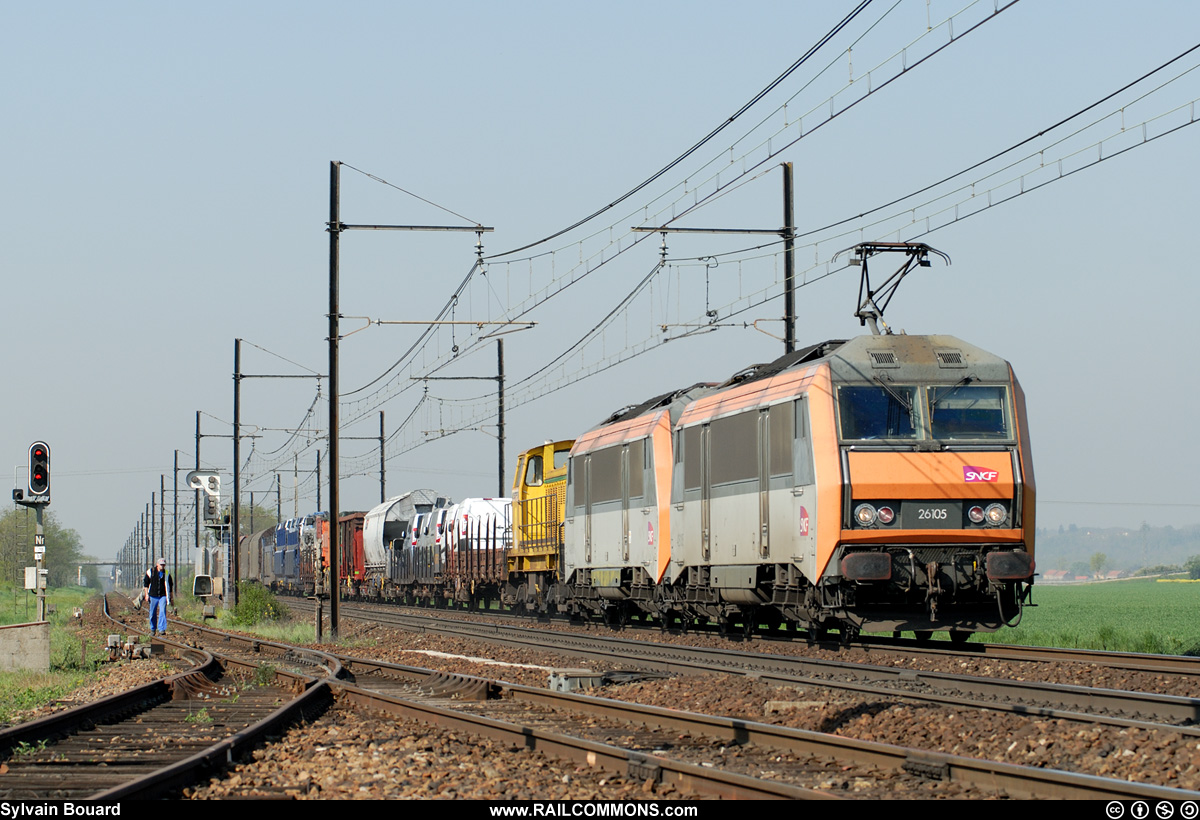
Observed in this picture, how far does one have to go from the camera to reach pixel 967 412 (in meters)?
17.8

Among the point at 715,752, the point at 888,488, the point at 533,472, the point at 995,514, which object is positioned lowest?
the point at 715,752

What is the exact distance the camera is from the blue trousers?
2945cm

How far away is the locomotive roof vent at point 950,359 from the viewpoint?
18078 millimetres

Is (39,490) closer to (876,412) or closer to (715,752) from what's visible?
(876,412)

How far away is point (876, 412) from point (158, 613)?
726 inches

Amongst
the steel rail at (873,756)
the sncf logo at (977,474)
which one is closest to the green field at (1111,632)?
the sncf logo at (977,474)

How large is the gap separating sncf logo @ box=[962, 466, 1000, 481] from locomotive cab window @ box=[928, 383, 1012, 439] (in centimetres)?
49

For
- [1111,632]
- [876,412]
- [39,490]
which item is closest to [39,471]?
[39,490]

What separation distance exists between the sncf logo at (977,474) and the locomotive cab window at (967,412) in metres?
0.49

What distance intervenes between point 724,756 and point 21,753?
5319mm

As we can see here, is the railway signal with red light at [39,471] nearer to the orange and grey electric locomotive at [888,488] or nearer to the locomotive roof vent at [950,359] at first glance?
the orange and grey electric locomotive at [888,488]

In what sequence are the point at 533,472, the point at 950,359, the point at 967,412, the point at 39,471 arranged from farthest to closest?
the point at 533,472 < the point at 39,471 < the point at 950,359 < the point at 967,412

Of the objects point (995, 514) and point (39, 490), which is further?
point (39, 490)

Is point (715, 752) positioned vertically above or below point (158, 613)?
above
